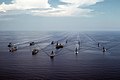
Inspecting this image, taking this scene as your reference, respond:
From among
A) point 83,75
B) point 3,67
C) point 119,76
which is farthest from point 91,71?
point 3,67

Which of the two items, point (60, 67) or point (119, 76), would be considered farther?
point (60, 67)

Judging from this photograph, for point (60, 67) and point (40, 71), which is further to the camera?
point (60, 67)

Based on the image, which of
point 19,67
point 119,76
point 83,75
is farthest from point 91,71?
point 19,67

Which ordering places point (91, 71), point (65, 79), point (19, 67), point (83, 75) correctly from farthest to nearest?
point (19, 67) → point (91, 71) → point (83, 75) → point (65, 79)

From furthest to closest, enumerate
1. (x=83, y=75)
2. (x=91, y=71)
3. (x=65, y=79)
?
(x=91, y=71) → (x=83, y=75) → (x=65, y=79)

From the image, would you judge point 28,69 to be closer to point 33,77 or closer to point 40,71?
point 40,71

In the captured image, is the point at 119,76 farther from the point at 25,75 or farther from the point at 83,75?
the point at 25,75

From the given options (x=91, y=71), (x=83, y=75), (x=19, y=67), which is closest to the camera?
(x=83, y=75)

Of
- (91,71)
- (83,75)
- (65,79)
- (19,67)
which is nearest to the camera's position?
(65,79)
